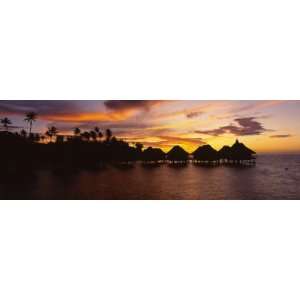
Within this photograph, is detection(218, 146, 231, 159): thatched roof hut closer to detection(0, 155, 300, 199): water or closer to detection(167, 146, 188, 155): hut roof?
detection(0, 155, 300, 199): water

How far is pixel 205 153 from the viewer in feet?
11.3

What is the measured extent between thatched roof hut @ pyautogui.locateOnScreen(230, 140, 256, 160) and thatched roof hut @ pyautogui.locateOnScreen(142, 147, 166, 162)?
594 mm

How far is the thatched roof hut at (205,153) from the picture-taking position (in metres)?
3.42

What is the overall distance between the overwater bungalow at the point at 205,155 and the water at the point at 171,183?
Result: 62mm

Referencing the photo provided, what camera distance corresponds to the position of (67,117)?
11.2ft

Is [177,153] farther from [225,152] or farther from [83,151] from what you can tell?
[83,151]

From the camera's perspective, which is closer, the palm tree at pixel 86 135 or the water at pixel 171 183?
the water at pixel 171 183

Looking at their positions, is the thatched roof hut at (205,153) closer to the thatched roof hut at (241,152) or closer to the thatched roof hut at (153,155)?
the thatched roof hut at (241,152)

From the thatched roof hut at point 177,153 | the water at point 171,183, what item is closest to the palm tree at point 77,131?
the water at point 171,183

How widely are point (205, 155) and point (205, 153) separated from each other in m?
0.02
